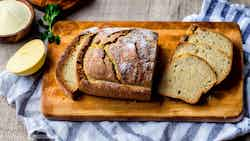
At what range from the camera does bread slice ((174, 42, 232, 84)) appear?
3342 millimetres

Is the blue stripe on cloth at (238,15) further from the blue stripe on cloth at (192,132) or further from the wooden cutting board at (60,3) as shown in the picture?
the wooden cutting board at (60,3)

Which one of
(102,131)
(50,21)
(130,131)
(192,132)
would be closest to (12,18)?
(50,21)

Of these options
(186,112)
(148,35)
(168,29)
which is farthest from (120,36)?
(186,112)

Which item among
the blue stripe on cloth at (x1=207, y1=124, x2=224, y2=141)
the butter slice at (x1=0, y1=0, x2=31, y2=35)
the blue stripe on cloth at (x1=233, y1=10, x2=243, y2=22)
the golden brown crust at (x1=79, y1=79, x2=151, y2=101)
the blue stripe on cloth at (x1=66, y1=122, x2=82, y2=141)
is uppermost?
the blue stripe on cloth at (x1=233, y1=10, x2=243, y2=22)

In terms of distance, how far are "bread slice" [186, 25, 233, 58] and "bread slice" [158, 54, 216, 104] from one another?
18 cm

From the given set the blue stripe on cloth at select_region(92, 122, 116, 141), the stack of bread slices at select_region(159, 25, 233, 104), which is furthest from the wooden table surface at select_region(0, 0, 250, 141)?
the blue stripe on cloth at select_region(92, 122, 116, 141)

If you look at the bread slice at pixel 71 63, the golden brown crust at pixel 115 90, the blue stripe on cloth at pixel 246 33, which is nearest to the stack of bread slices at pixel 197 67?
the golden brown crust at pixel 115 90

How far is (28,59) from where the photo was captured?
349 cm

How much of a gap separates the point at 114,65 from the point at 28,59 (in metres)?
0.63

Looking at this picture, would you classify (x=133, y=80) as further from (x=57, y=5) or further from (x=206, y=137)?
(x=57, y=5)

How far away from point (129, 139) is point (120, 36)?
0.69 metres

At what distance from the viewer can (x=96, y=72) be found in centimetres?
328

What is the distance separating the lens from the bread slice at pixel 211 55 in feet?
11.0

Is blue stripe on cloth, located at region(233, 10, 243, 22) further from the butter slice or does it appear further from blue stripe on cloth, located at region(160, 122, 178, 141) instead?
the butter slice
